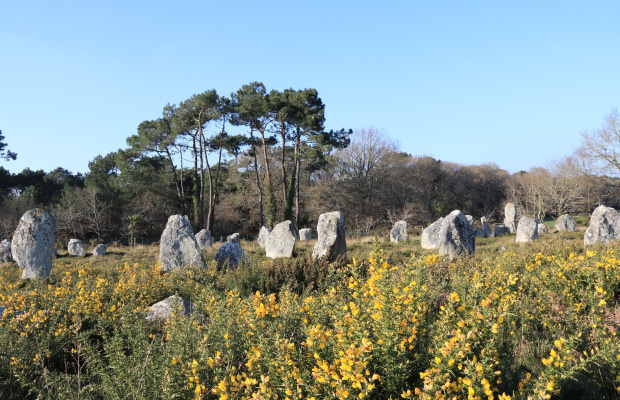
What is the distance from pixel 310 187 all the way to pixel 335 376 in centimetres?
3290

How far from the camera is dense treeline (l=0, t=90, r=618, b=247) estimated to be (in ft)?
97.2

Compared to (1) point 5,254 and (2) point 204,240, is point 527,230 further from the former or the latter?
(1) point 5,254

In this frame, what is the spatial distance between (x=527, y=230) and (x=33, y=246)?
1987 cm

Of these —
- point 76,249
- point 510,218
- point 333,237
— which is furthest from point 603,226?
point 76,249

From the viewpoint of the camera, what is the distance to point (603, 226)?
56.0ft

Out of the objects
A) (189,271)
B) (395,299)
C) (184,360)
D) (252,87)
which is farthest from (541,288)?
(252,87)

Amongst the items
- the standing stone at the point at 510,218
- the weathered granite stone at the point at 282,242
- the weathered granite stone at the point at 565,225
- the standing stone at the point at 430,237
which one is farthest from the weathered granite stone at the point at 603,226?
the weathered granite stone at the point at 282,242

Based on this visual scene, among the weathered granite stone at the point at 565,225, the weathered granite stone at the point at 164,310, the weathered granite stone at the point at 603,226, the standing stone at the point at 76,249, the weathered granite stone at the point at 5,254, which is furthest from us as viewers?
the weathered granite stone at the point at 565,225

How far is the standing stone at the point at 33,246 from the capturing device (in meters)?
12.1

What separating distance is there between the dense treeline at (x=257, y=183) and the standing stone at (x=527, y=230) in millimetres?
11074

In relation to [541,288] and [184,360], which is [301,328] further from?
[541,288]

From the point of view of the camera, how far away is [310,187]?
115 ft

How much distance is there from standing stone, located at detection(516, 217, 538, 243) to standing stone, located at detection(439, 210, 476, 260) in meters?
6.35

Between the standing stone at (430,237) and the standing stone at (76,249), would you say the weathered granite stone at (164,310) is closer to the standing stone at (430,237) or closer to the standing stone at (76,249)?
the standing stone at (430,237)
